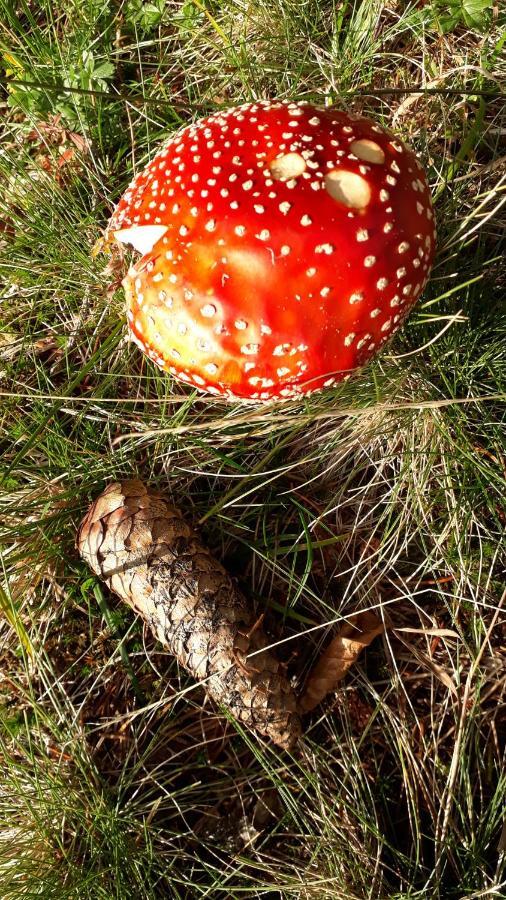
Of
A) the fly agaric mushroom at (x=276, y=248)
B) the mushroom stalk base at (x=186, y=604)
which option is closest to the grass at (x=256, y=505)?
the mushroom stalk base at (x=186, y=604)

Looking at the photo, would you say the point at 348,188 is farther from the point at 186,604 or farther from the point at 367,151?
the point at 186,604

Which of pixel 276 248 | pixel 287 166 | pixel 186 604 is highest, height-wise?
pixel 287 166

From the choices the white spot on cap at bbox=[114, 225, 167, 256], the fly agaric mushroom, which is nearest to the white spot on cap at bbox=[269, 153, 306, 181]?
the fly agaric mushroom

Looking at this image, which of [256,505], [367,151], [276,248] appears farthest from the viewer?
[256,505]

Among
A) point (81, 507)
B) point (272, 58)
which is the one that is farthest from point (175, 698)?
point (272, 58)

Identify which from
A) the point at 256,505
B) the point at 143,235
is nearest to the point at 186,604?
the point at 256,505

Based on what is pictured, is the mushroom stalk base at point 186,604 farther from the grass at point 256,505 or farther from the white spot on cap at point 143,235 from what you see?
the white spot on cap at point 143,235

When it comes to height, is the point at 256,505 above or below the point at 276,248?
below
